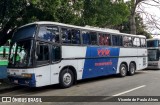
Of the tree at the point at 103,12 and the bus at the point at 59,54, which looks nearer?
the bus at the point at 59,54

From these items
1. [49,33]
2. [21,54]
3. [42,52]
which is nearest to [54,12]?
[49,33]

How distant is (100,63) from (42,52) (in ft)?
14.2

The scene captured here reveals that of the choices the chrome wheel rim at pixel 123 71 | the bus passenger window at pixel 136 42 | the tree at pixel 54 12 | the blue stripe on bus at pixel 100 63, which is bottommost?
the chrome wheel rim at pixel 123 71

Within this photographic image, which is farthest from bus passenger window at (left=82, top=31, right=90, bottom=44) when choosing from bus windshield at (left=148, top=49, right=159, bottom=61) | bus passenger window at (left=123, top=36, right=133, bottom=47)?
bus windshield at (left=148, top=49, right=159, bottom=61)

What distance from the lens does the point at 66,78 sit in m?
11.6

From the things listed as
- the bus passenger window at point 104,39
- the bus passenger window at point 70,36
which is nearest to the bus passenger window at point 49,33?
the bus passenger window at point 70,36

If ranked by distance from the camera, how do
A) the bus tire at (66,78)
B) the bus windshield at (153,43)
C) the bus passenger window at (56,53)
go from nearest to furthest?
the bus passenger window at (56,53) → the bus tire at (66,78) → the bus windshield at (153,43)

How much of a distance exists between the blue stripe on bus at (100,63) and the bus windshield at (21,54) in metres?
3.51

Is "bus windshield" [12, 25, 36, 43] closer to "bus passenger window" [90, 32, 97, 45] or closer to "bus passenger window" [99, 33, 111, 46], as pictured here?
"bus passenger window" [90, 32, 97, 45]

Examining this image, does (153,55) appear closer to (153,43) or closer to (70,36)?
(153,43)

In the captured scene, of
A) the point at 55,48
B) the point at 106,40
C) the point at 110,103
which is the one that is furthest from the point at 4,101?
the point at 106,40

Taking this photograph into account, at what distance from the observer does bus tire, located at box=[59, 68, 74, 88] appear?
11.3 meters

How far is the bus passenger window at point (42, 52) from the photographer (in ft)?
33.9

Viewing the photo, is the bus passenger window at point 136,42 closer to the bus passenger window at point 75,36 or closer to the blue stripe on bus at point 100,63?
the blue stripe on bus at point 100,63
